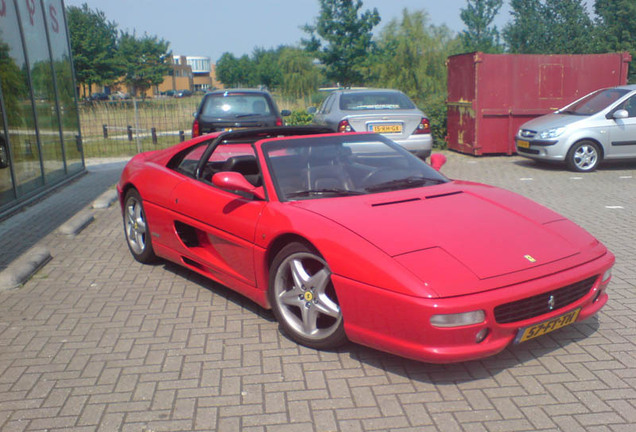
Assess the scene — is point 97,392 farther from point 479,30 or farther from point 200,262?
point 479,30

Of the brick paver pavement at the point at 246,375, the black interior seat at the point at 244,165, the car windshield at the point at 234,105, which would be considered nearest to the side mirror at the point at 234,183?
the black interior seat at the point at 244,165

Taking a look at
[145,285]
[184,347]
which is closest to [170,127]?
[145,285]

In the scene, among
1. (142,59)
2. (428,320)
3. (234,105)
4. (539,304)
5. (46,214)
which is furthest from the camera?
(142,59)

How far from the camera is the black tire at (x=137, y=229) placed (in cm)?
560

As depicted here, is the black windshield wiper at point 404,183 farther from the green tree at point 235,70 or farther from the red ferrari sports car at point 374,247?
the green tree at point 235,70

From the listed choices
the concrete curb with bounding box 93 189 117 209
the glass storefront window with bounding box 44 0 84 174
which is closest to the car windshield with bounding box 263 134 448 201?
the concrete curb with bounding box 93 189 117 209

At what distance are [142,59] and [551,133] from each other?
58.9 metres

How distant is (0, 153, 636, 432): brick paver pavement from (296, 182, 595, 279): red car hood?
665mm

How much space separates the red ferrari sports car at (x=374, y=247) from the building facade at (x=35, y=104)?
4877 mm

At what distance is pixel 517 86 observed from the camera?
13750mm

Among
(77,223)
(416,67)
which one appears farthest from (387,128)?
(416,67)

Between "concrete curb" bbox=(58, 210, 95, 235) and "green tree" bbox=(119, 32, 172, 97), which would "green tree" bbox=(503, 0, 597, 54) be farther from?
"concrete curb" bbox=(58, 210, 95, 235)

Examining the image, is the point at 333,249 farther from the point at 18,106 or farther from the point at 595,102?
the point at 595,102

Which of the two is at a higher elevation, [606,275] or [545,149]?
[606,275]
